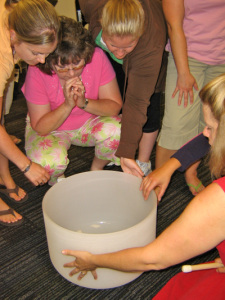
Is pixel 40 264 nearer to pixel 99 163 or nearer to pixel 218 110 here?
pixel 99 163

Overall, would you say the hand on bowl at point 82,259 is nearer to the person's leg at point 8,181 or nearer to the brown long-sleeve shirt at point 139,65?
the brown long-sleeve shirt at point 139,65

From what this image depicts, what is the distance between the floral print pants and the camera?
1373 mm

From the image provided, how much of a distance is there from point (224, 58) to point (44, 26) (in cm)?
71

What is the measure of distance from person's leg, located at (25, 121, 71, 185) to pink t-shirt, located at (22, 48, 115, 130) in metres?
0.10

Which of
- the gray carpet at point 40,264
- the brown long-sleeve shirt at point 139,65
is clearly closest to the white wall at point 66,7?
the brown long-sleeve shirt at point 139,65

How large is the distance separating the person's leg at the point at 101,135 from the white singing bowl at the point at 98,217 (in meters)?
0.24

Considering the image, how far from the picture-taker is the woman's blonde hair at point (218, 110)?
27.9 inches

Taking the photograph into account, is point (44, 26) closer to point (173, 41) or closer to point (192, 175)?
point (173, 41)

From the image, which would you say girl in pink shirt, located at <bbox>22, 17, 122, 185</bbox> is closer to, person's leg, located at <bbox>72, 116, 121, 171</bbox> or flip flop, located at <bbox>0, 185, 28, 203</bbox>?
person's leg, located at <bbox>72, 116, 121, 171</bbox>

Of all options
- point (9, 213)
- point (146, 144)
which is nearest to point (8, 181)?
point (9, 213)

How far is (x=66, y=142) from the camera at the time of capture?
1458mm

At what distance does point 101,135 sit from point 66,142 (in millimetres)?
155

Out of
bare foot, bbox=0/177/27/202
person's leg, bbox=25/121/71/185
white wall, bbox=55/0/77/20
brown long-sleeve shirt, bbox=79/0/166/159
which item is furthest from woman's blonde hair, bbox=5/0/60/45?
white wall, bbox=55/0/77/20

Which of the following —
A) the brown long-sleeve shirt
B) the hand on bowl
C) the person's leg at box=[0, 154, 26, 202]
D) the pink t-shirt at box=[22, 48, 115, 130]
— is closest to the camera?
the hand on bowl
